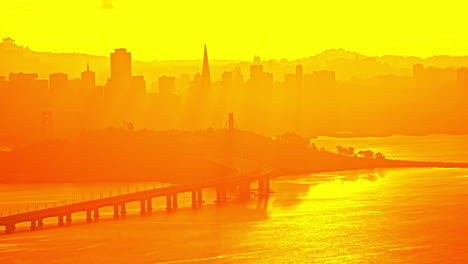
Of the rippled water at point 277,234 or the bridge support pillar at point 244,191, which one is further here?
the bridge support pillar at point 244,191

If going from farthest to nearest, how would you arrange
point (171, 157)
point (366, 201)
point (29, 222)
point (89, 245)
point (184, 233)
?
point (171, 157), point (366, 201), point (29, 222), point (184, 233), point (89, 245)

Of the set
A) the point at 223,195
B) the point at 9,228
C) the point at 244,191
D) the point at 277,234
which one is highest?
the point at 244,191

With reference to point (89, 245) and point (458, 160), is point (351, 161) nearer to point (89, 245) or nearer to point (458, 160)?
point (458, 160)

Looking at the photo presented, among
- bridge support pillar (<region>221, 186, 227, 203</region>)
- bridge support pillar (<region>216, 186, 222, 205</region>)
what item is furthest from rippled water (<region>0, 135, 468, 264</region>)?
bridge support pillar (<region>221, 186, 227, 203</region>)

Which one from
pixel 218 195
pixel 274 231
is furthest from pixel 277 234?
pixel 218 195

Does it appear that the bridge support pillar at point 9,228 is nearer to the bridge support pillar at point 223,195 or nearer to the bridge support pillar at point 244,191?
the bridge support pillar at point 223,195

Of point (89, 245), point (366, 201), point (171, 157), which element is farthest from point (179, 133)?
point (89, 245)

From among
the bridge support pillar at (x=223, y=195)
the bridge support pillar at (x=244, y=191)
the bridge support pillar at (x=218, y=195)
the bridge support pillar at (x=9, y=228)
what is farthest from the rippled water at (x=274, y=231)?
the bridge support pillar at (x=223, y=195)

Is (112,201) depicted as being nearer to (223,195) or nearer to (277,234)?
(277,234)
